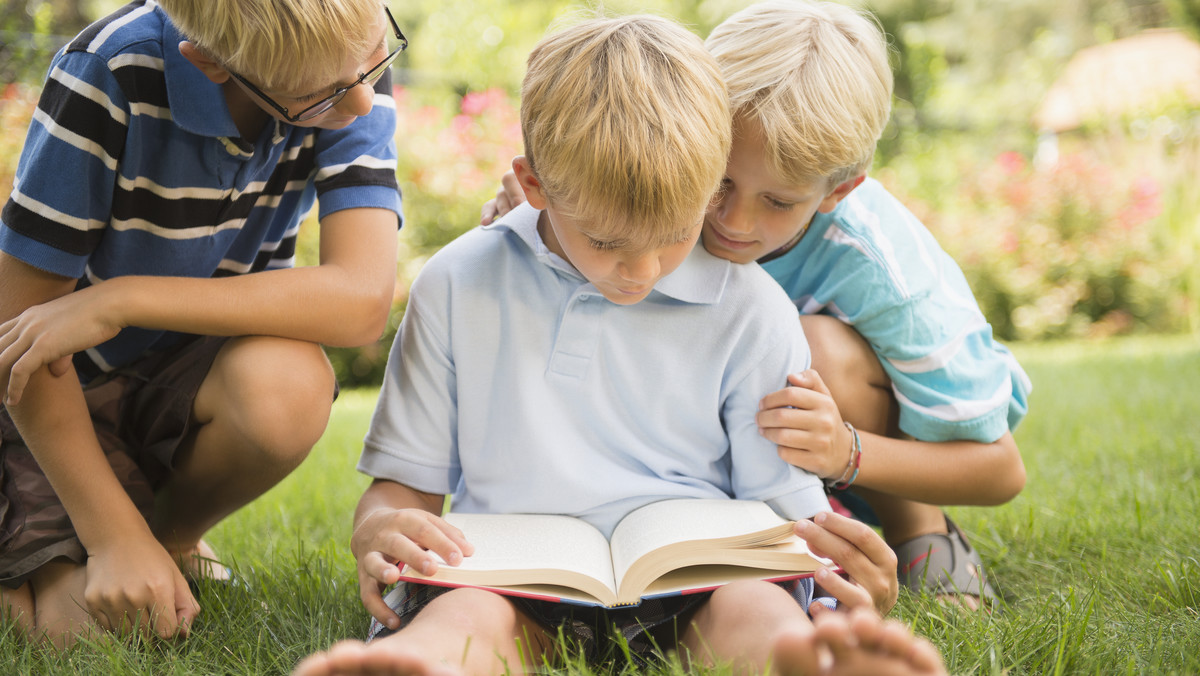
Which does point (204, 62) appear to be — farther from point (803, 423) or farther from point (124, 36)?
point (803, 423)

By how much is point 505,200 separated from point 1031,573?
51.6 inches

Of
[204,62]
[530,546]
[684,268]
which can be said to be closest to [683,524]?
[530,546]

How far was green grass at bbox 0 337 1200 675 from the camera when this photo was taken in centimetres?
138

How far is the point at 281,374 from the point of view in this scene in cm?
167

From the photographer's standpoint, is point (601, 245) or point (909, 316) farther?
point (909, 316)

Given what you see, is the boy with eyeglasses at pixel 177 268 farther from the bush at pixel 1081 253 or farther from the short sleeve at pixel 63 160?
the bush at pixel 1081 253

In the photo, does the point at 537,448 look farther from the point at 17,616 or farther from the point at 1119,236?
the point at 1119,236

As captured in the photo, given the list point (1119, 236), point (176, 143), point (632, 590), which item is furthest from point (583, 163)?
point (1119, 236)

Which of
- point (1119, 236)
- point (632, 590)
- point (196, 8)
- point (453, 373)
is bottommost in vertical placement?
point (1119, 236)

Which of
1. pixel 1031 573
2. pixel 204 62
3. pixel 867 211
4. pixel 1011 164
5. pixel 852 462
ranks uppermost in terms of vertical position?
pixel 204 62

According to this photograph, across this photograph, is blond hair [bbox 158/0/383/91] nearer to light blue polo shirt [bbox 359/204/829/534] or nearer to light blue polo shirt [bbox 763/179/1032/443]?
light blue polo shirt [bbox 359/204/829/534]

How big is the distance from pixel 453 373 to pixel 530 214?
12.3 inches

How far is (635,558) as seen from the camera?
129 cm

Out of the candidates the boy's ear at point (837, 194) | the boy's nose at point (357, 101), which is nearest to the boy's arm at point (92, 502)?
the boy's nose at point (357, 101)
